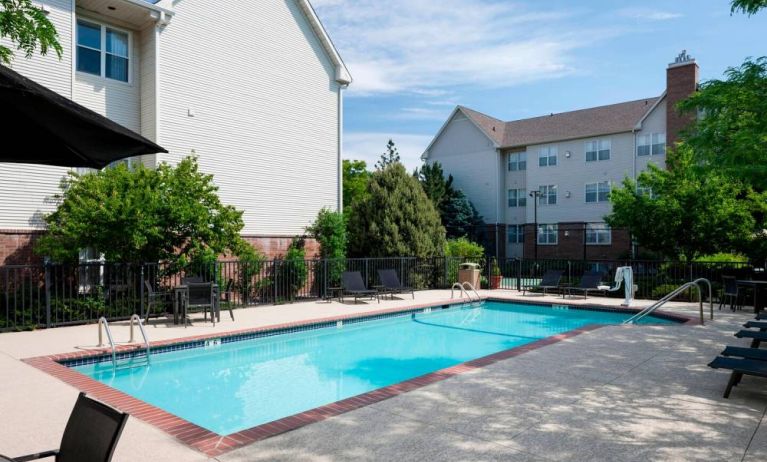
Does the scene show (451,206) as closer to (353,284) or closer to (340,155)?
(340,155)

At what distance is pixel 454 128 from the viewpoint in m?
36.0

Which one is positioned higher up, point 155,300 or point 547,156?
point 547,156

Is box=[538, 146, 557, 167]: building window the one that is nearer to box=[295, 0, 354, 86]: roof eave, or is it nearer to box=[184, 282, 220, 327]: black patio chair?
box=[295, 0, 354, 86]: roof eave

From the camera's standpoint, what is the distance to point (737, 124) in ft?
29.3

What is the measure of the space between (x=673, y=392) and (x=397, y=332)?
279 inches

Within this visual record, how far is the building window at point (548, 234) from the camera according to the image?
31562mm

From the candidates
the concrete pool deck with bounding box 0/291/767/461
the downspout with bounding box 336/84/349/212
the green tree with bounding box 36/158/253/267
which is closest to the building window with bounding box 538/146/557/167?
the downspout with bounding box 336/84/349/212

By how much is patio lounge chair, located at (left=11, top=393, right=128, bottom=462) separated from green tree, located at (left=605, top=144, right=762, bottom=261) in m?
18.5

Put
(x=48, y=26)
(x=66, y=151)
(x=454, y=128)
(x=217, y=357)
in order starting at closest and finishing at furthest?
→ 1. (x=66, y=151)
2. (x=48, y=26)
3. (x=217, y=357)
4. (x=454, y=128)

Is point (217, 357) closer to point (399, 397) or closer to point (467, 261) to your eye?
point (399, 397)

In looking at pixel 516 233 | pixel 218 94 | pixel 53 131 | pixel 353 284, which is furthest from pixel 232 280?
pixel 516 233

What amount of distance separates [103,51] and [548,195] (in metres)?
26.1

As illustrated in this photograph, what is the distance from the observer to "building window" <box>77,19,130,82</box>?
13953 millimetres

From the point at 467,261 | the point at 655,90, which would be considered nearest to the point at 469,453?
the point at 467,261
